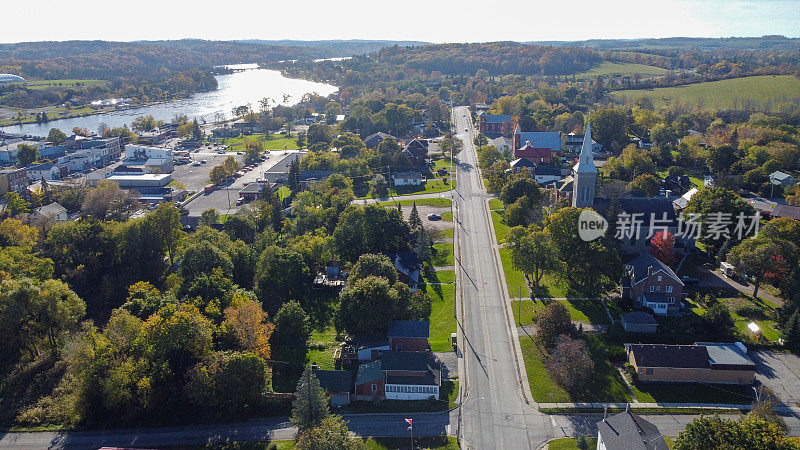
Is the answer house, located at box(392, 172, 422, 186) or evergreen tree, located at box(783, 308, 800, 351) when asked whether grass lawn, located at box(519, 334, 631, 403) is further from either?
house, located at box(392, 172, 422, 186)

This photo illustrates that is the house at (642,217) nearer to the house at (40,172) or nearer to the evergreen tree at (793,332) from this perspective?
the evergreen tree at (793,332)

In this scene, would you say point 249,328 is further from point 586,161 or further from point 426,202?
point 426,202

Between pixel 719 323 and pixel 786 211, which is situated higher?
pixel 786 211

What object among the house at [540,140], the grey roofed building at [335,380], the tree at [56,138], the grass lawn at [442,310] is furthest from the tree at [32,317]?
the tree at [56,138]

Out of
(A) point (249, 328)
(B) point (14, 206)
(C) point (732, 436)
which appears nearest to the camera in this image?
(C) point (732, 436)

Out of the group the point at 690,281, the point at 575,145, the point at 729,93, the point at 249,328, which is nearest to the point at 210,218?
the point at 249,328

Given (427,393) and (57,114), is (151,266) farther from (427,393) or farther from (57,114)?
(57,114)
